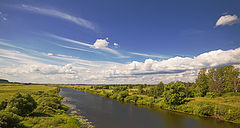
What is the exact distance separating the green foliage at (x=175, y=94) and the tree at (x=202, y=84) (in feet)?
64.3

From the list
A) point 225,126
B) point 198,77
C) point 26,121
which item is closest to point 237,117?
point 225,126

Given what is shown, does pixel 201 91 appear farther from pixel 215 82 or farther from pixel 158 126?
pixel 158 126

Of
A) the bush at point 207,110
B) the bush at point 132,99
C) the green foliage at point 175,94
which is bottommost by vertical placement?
the bush at point 132,99

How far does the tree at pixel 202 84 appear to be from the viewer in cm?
7098

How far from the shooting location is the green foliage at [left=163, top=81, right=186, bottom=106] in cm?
5759

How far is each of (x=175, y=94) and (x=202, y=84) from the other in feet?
111

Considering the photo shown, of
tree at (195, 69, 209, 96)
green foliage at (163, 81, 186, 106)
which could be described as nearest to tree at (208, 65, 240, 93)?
tree at (195, 69, 209, 96)

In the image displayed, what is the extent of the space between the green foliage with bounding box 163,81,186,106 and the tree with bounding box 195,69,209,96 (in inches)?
771

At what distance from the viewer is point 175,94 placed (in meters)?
57.6

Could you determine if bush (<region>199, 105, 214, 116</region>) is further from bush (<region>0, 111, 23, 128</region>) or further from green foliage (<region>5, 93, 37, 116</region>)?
green foliage (<region>5, 93, 37, 116</region>)

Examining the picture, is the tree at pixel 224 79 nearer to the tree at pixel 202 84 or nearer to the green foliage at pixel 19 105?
the tree at pixel 202 84

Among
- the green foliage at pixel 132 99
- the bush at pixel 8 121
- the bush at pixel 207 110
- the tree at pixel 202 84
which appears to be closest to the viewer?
the bush at pixel 8 121

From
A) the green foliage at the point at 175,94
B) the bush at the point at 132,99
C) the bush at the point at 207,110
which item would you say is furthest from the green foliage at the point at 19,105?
the bush at the point at 207,110

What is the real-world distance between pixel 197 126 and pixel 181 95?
22.9 m
